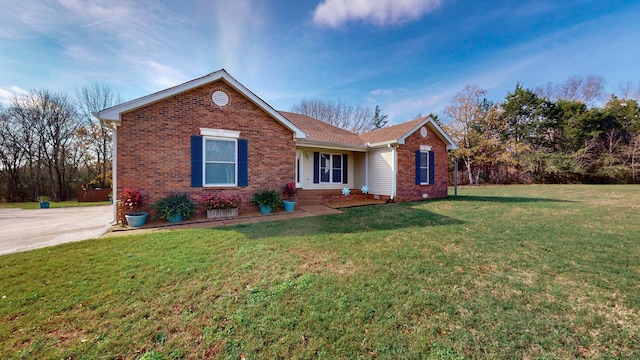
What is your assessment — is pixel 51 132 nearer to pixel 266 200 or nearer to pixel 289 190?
pixel 266 200

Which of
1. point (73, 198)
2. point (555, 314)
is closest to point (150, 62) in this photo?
point (555, 314)

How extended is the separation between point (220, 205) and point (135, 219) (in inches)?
89.5

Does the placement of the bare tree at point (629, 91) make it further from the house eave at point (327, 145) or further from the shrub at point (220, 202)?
the shrub at point (220, 202)

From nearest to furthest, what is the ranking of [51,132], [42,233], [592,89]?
[42,233]
[51,132]
[592,89]

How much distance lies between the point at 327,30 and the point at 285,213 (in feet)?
29.5

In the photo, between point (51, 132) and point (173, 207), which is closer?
point (173, 207)

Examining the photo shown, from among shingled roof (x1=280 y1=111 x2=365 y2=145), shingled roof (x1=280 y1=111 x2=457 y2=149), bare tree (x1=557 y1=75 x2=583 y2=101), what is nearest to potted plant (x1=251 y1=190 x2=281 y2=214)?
shingled roof (x1=280 y1=111 x2=457 y2=149)

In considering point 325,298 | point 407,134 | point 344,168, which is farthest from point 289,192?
point 407,134

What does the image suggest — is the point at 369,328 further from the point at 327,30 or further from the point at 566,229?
the point at 327,30

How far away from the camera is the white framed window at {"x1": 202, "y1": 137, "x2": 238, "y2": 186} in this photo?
811 cm

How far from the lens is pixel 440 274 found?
12.0 feet

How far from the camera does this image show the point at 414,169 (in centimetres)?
1233

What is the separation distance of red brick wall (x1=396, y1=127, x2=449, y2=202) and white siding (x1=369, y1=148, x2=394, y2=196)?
1.42ft

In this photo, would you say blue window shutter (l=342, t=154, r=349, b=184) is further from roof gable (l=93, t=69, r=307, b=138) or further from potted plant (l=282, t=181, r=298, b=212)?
potted plant (l=282, t=181, r=298, b=212)
